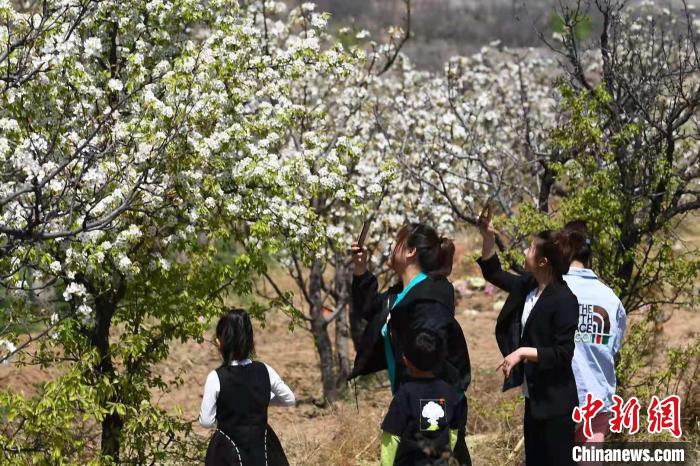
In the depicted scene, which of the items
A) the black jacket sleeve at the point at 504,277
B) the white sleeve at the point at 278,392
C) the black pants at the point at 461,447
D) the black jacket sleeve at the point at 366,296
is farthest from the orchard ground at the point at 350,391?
the black pants at the point at 461,447

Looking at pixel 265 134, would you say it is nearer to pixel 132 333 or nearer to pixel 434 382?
pixel 132 333

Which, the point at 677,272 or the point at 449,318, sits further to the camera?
the point at 677,272

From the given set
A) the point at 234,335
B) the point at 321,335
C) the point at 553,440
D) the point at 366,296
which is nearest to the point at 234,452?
the point at 234,335

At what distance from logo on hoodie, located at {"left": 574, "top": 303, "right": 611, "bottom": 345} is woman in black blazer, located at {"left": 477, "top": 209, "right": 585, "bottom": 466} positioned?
21 cm

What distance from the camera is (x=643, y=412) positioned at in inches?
316

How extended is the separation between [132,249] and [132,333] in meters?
0.82

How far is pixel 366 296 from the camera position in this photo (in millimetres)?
5129

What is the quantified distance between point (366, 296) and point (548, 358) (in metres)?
1.02

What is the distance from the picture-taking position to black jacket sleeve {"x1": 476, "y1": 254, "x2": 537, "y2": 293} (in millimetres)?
5520

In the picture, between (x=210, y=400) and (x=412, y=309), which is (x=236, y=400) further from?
(x=412, y=309)

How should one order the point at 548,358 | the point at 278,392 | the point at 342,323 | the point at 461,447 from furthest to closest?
the point at 342,323 → the point at 278,392 → the point at 548,358 → the point at 461,447

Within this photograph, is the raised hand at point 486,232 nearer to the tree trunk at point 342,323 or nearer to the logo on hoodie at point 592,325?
the logo on hoodie at point 592,325

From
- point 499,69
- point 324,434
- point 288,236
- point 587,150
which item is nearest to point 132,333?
point 288,236

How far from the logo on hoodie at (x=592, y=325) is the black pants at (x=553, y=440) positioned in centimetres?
46
